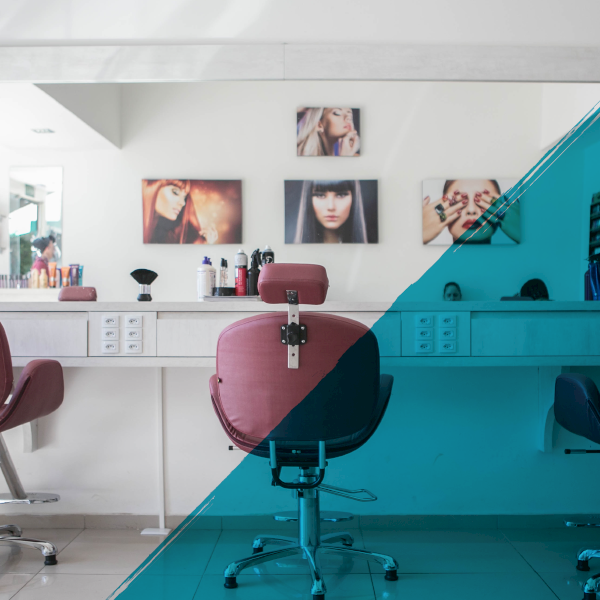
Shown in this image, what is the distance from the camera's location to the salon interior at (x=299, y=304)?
72.9 inches

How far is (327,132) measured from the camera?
323 centimetres

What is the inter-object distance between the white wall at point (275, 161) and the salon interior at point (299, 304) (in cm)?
1

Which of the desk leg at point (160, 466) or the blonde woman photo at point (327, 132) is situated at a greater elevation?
the blonde woman photo at point (327, 132)

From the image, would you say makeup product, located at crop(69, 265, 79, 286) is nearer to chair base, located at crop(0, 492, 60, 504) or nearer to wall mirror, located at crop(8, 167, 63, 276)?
wall mirror, located at crop(8, 167, 63, 276)

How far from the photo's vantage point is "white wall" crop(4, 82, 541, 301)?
323 centimetres

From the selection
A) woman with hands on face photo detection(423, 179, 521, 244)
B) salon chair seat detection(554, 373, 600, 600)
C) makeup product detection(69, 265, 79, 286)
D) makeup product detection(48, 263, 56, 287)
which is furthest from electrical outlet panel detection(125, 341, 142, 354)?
woman with hands on face photo detection(423, 179, 521, 244)

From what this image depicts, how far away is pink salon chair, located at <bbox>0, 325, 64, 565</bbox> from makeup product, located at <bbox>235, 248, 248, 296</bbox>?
926mm

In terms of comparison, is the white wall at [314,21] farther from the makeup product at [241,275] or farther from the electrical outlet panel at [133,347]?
the electrical outlet panel at [133,347]

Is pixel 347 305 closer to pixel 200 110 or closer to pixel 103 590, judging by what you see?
pixel 103 590

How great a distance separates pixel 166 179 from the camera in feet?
10.6

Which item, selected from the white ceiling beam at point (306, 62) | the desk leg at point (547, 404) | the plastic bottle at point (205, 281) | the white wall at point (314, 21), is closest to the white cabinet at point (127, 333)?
the plastic bottle at point (205, 281)

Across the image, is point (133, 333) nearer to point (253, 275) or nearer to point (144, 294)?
point (144, 294)

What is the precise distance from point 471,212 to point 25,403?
257cm

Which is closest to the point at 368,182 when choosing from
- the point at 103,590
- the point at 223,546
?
the point at 223,546
